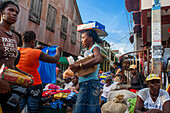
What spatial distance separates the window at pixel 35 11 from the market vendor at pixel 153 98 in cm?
766

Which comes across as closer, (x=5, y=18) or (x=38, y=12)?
(x=5, y=18)

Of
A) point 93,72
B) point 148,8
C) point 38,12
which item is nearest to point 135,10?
point 148,8

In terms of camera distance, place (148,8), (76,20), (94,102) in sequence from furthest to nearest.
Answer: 1. (76,20)
2. (148,8)
3. (94,102)

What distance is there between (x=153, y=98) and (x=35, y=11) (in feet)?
27.2

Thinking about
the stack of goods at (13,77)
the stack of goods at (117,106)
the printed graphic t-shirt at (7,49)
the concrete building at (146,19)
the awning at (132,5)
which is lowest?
the stack of goods at (117,106)

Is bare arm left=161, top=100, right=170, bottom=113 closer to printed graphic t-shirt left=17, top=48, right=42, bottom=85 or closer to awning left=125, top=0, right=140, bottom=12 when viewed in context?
printed graphic t-shirt left=17, top=48, right=42, bottom=85

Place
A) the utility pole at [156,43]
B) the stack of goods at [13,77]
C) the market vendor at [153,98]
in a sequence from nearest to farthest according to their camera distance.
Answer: the stack of goods at [13,77] < the market vendor at [153,98] < the utility pole at [156,43]

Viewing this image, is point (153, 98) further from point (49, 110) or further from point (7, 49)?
point (7, 49)

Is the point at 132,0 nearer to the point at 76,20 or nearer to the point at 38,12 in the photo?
the point at 38,12

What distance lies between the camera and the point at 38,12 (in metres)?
9.43

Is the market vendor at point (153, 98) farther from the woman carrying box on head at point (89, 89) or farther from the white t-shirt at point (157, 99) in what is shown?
the woman carrying box on head at point (89, 89)

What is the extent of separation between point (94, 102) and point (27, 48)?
1281 millimetres

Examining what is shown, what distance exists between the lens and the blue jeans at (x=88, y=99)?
203 centimetres

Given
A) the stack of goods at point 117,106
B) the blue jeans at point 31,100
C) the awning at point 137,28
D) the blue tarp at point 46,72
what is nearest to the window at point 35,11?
the blue tarp at point 46,72
